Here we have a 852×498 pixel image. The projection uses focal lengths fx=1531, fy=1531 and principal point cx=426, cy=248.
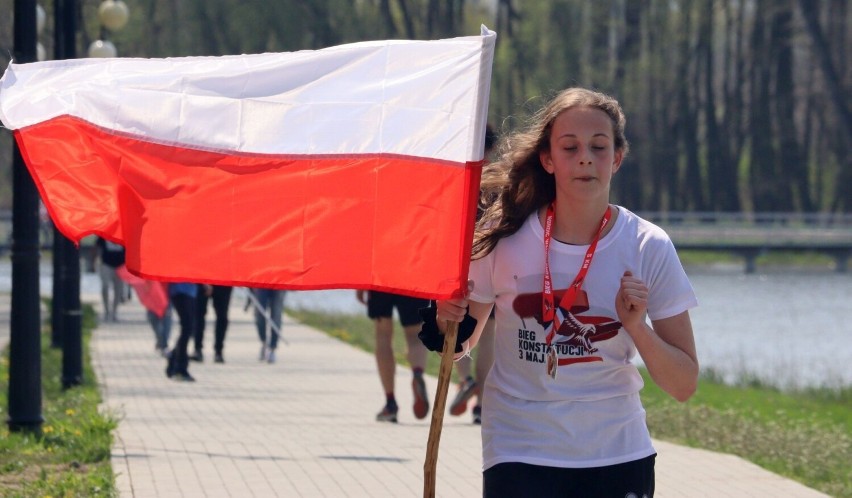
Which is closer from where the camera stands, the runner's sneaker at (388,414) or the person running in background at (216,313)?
the runner's sneaker at (388,414)

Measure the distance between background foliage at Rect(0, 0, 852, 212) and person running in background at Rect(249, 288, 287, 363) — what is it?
3149 centimetres

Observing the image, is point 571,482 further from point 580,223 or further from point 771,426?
point 771,426

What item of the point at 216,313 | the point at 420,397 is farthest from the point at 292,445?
the point at 216,313

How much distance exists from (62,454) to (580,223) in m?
5.47

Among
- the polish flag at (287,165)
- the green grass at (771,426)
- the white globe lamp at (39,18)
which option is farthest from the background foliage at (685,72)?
the polish flag at (287,165)

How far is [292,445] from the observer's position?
10031 millimetres

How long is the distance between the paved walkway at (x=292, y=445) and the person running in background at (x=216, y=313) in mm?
652

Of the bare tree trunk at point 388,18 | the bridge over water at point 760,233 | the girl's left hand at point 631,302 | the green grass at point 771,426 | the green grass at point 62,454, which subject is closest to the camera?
the girl's left hand at point 631,302

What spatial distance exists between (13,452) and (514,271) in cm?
551

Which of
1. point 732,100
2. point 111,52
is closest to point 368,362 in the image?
point 111,52

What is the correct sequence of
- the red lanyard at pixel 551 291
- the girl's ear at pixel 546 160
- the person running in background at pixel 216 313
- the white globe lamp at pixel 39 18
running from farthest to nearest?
the person running in background at pixel 216 313
the white globe lamp at pixel 39 18
the girl's ear at pixel 546 160
the red lanyard at pixel 551 291

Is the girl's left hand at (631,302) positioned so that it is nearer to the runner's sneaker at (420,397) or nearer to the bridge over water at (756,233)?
the runner's sneaker at (420,397)

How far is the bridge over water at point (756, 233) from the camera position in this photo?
6056 centimetres

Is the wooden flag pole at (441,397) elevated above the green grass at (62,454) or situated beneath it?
elevated above
